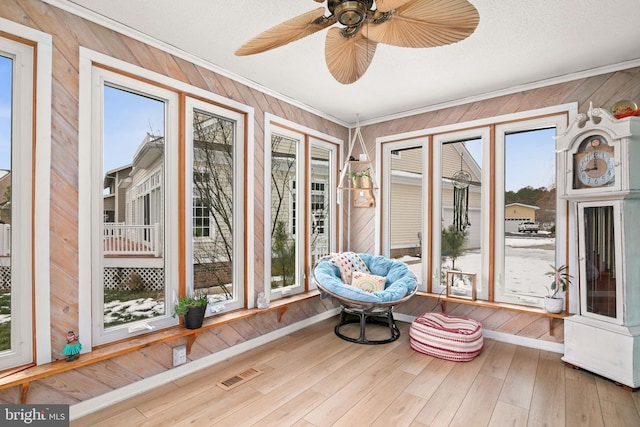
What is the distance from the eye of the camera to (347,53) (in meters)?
1.82

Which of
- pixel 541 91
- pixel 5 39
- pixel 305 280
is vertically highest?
pixel 541 91

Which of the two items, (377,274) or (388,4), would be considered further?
(377,274)

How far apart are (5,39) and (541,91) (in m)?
4.35

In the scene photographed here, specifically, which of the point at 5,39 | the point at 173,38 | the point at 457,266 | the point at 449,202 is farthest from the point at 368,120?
the point at 5,39

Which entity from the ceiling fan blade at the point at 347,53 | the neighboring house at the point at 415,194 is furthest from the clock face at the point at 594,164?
the ceiling fan blade at the point at 347,53

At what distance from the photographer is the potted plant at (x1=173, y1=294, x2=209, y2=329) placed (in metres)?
2.67

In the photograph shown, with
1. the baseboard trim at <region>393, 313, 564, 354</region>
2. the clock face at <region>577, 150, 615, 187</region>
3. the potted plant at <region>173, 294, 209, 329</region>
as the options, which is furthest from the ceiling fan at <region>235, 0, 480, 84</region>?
the baseboard trim at <region>393, 313, 564, 354</region>

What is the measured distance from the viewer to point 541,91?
10.9 feet

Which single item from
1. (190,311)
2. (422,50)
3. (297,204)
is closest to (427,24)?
(422,50)

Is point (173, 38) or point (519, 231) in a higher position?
point (173, 38)

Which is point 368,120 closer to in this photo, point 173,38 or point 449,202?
point 449,202

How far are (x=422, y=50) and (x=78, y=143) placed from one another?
105 inches

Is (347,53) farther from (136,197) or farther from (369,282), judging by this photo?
(369,282)

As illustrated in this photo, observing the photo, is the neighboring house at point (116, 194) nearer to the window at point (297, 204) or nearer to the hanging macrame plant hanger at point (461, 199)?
the window at point (297, 204)
